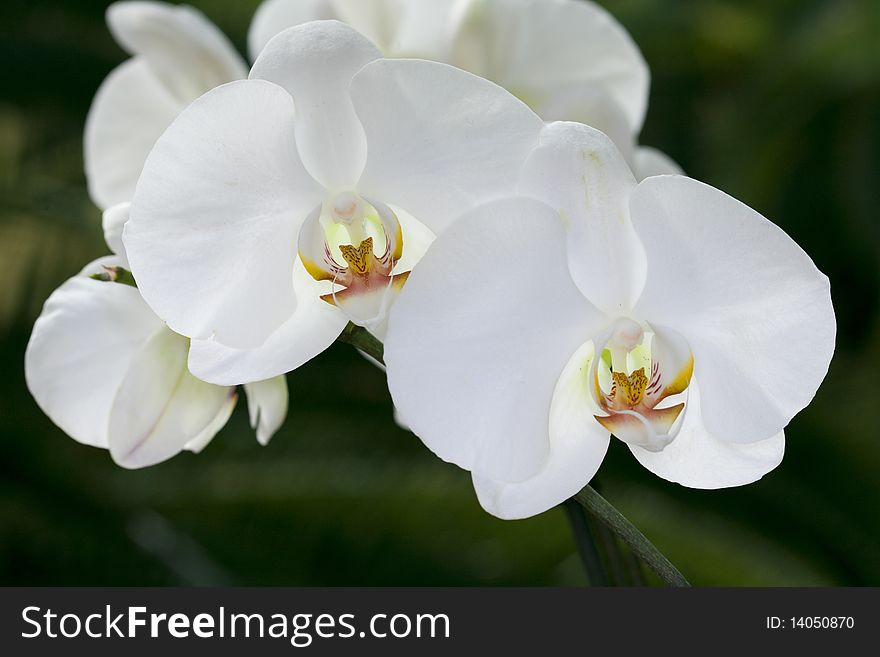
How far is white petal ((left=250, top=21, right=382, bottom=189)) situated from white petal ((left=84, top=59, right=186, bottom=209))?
0.30 metres

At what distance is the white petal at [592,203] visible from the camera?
14.6 inches

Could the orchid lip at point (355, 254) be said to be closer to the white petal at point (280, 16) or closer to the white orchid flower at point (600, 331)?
the white orchid flower at point (600, 331)

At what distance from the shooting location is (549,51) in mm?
618

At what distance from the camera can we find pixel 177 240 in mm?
398

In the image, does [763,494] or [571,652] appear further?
[763,494]

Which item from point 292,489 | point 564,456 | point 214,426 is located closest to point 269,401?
point 214,426

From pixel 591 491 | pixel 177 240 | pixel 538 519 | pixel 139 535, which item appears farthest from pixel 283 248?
pixel 139 535

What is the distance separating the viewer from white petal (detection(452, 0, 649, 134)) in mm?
560

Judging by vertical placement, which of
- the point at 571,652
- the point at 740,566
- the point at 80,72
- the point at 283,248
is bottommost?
the point at 740,566

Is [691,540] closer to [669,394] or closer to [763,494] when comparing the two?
[763,494]

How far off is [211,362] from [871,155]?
85.2 inches

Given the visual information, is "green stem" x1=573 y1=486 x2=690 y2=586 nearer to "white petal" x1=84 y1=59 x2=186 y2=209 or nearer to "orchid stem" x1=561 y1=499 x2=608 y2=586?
"orchid stem" x1=561 y1=499 x2=608 y2=586

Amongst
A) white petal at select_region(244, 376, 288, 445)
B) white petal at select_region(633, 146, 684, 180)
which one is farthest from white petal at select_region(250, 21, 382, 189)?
white petal at select_region(633, 146, 684, 180)

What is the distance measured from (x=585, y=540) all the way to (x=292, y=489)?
1.20 meters
